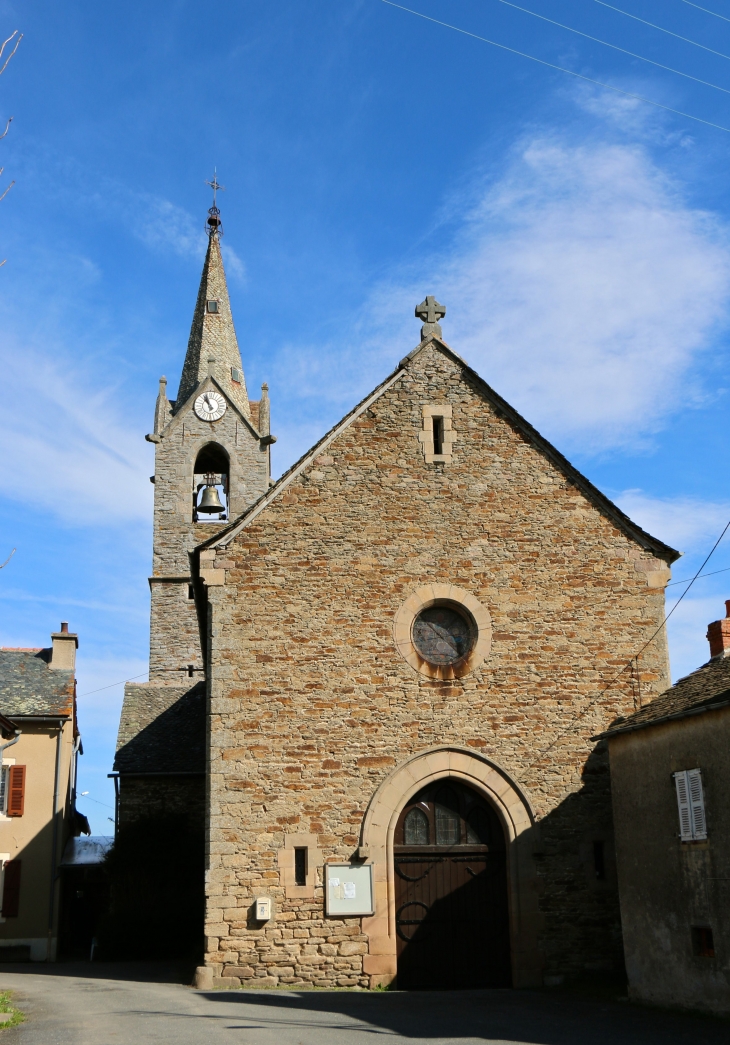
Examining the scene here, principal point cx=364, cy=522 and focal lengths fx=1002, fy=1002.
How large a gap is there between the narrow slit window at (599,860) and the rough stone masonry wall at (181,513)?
1721 cm

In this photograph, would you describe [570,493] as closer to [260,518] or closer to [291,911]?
[260,518]

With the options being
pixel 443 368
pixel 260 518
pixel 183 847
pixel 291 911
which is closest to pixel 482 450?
pixel 443 368

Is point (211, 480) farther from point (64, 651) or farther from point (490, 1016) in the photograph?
point (490, 1016)

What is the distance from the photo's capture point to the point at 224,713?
46.2ft

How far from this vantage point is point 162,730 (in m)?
25.3

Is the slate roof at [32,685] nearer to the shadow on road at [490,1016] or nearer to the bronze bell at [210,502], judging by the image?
the bronze bell at [210,502]

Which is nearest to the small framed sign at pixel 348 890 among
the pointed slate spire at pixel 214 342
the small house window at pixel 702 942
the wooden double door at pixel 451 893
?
the wooden double door at pixel 451 893

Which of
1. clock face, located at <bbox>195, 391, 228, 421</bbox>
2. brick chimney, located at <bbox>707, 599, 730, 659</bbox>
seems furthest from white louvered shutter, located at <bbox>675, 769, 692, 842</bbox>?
clock face, located at <bbox>195, 391, 228, 421</bbox>

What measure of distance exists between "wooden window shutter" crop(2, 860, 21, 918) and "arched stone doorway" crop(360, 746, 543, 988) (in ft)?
41.4

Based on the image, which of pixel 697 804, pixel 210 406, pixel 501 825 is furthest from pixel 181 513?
pixel 697 804

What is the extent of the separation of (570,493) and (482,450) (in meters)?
1.54

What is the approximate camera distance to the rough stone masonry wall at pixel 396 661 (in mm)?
13617

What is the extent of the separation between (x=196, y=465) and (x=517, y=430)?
62.7 ft

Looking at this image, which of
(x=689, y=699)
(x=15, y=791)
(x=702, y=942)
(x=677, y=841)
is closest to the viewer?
(x=702, y=942)
